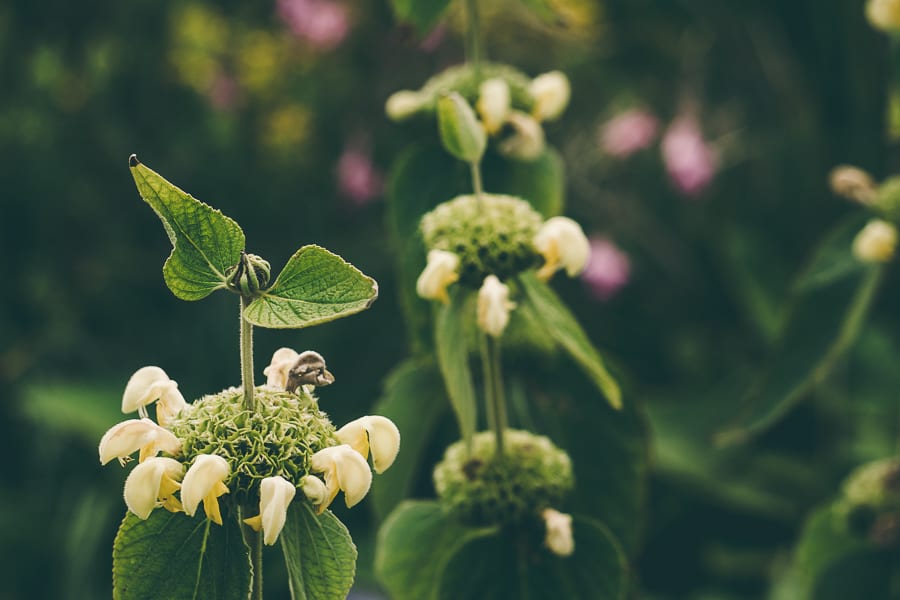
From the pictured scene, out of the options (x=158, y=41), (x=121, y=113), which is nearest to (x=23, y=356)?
(x=121, y=113)

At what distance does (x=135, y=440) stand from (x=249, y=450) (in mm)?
40

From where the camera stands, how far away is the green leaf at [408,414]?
0.55 m

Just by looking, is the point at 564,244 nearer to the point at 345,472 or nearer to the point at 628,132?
the point at 345,472

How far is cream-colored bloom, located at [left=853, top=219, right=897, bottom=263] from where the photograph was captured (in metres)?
0.65

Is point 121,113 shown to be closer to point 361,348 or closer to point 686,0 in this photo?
point 361,348

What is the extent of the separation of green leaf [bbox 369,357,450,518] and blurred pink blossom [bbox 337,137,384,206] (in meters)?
1.23

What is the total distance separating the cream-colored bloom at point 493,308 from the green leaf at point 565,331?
2 cm

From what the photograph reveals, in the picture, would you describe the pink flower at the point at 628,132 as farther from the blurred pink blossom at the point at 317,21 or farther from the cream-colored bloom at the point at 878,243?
the cream-colored bloom at the point at 878,243

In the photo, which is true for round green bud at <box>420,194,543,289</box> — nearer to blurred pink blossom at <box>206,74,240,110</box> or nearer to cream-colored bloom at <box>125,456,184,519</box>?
cream-colored bloom at <box>125,456,184,519</box>

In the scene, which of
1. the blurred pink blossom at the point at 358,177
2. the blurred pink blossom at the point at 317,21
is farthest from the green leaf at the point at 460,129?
the blurred pink blossom at the point at 317,21

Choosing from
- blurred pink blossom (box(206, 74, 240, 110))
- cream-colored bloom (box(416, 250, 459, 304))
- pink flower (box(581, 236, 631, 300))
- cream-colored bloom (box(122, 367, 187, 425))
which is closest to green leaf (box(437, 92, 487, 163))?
cream-colored bloom (box(416, 250, 459, 304))

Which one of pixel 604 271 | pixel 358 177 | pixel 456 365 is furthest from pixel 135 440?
pixel 358 177

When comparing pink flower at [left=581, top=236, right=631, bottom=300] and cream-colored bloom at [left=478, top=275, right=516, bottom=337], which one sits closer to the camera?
cream-colored bloom at [left=478, top=275, right=516, bottom=337]

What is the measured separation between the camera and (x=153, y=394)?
398 mm
